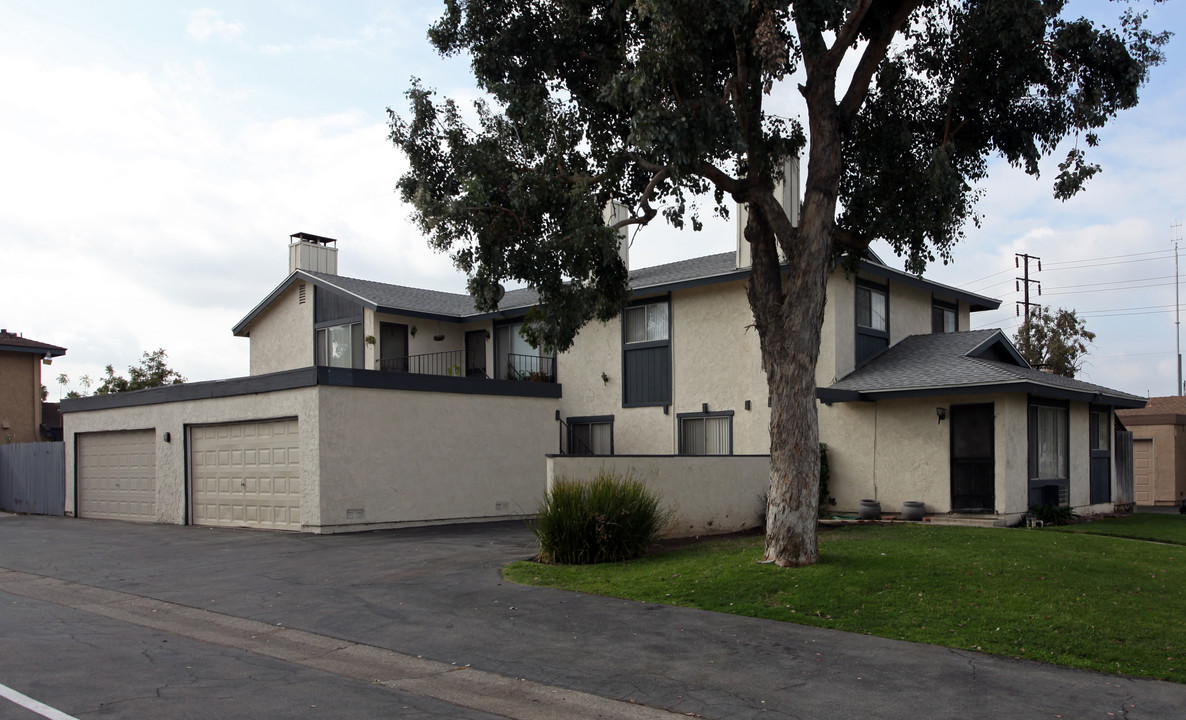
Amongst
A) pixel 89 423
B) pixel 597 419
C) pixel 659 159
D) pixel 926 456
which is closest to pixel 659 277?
pixel 597 419

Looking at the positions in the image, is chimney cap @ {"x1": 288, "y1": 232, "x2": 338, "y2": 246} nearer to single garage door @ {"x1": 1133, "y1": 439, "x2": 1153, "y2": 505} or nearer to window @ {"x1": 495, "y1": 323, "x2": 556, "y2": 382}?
window @ {"x1": 495, "y1": 323, "x2": 556, "y2": 382}

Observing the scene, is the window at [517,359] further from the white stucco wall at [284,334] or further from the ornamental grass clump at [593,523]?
the ornamental grass clump at [593,523]

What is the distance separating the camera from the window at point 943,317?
82.9ft

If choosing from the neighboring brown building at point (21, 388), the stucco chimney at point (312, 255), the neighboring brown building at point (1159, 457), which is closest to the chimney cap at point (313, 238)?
the stucco chimney at point (312, 255)

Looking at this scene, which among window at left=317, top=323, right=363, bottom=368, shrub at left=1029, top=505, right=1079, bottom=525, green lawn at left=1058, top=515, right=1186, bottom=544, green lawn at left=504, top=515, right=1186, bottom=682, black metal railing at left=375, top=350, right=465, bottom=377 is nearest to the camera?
green lawn at left=504, top=515, right=1186, bottom=682

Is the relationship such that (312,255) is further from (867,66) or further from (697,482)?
(867,66)

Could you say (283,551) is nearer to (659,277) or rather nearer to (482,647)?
(482,647)

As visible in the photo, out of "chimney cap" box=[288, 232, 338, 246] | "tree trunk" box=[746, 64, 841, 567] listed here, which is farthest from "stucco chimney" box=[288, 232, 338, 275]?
"tree trunk" box=[746, 64, 841, 567]

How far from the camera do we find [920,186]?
1362cm

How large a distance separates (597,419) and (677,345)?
3.08 metres

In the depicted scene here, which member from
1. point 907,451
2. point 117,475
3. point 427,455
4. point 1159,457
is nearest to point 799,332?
point 907,451

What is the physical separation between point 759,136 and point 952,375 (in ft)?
28.3

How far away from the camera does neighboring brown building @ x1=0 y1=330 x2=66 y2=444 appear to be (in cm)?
3294

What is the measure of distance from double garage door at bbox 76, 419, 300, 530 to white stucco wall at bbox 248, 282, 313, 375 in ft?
18.5
